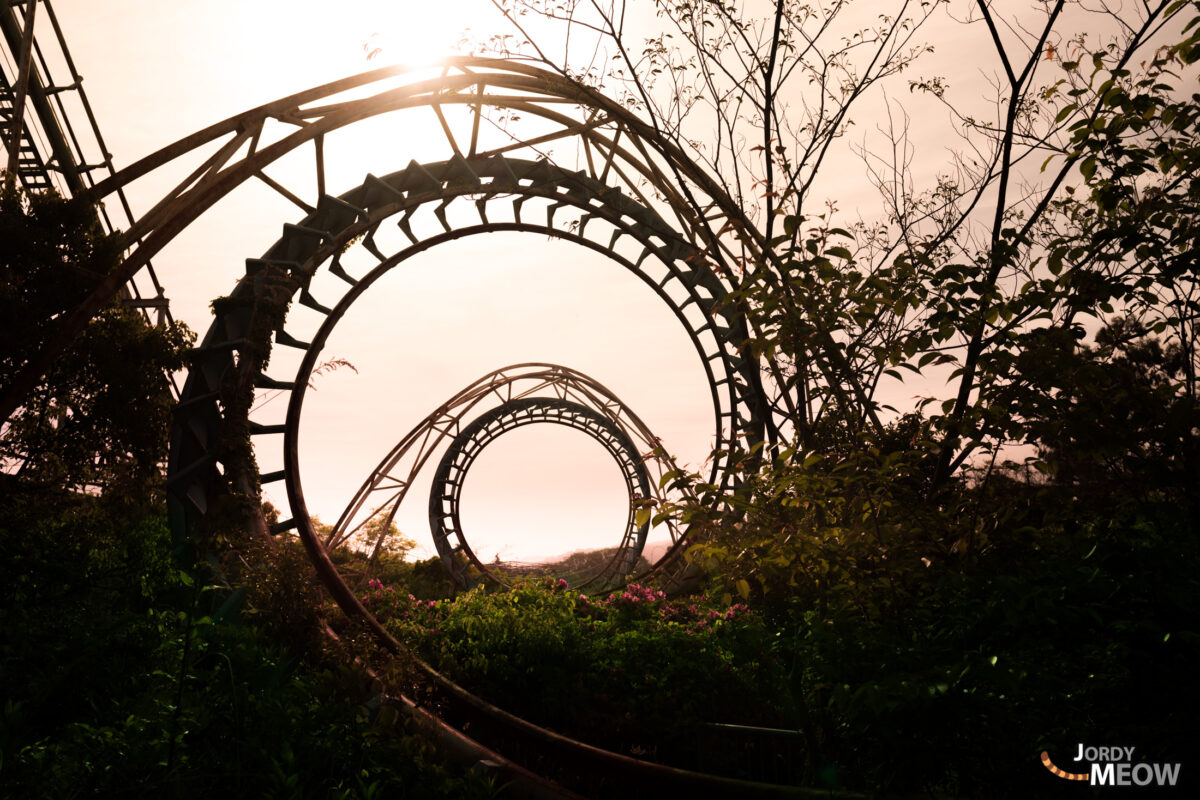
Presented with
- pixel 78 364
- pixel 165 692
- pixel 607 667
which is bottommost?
pixel 607 667

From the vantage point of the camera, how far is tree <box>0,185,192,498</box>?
26.5ft

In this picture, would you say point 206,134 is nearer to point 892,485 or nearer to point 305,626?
point 305,626

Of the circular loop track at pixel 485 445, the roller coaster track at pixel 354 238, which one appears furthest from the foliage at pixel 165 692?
the circular loop track at pixel 485 445

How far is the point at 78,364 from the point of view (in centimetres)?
879

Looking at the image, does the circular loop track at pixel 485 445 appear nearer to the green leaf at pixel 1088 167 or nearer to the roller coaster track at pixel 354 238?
the roller coaster track at pixel 354 238

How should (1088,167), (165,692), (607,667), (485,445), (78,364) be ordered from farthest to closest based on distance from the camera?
(485,445) → (607,667) → (78,364) → (165,692) → (1088,167)

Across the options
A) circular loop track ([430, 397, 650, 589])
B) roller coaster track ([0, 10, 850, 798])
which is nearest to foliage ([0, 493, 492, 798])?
roller coaster track ([0, 10, 850, 798])

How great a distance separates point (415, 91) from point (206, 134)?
225 centimetres

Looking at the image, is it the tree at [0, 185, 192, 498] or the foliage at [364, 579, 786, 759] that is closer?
the tree at [0, 185, 192, 498]

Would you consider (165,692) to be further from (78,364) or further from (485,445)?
(485,445)

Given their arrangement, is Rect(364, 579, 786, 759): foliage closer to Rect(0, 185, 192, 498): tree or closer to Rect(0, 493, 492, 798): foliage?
Rect(0, 493, 492, 798): foliage

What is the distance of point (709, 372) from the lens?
45.3ft

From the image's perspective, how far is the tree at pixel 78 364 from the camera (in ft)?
26.5

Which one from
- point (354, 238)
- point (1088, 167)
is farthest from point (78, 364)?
point (1088, 167)
